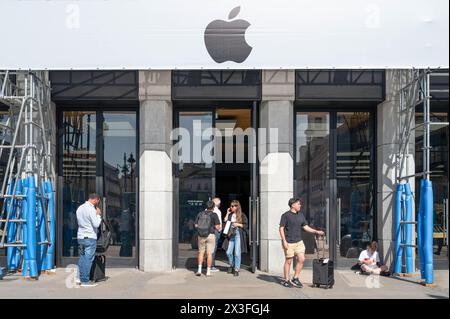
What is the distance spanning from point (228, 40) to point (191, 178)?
4.25m

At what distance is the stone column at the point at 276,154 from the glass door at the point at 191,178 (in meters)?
1.44

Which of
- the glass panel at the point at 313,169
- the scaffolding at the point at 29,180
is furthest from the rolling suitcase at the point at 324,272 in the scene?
the scaffolding at the point at 29,180

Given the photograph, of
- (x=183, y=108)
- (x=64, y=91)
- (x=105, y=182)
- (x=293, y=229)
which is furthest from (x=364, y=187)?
(x=64, y=91)

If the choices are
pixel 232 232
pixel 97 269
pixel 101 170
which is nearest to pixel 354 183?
pixel 232 232

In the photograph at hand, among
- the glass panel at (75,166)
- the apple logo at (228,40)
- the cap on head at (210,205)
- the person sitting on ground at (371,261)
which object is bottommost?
the person sitting on ground at (371,261)

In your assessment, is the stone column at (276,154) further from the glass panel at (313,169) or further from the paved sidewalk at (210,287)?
the paved sidewalk at (210,287)

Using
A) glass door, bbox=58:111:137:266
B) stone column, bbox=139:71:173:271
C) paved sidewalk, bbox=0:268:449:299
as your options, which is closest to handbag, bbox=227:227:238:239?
paved sidewalk, bbox=0:268:449:299

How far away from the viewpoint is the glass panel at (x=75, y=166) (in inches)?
542

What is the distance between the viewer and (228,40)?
1054cm

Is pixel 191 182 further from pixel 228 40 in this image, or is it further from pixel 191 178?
pixel 228 40

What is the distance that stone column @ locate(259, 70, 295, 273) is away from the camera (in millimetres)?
12945

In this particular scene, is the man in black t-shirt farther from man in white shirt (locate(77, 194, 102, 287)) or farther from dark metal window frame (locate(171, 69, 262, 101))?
man in white shirt (locate(77, 194, 102, 287))

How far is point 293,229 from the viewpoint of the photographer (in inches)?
429
